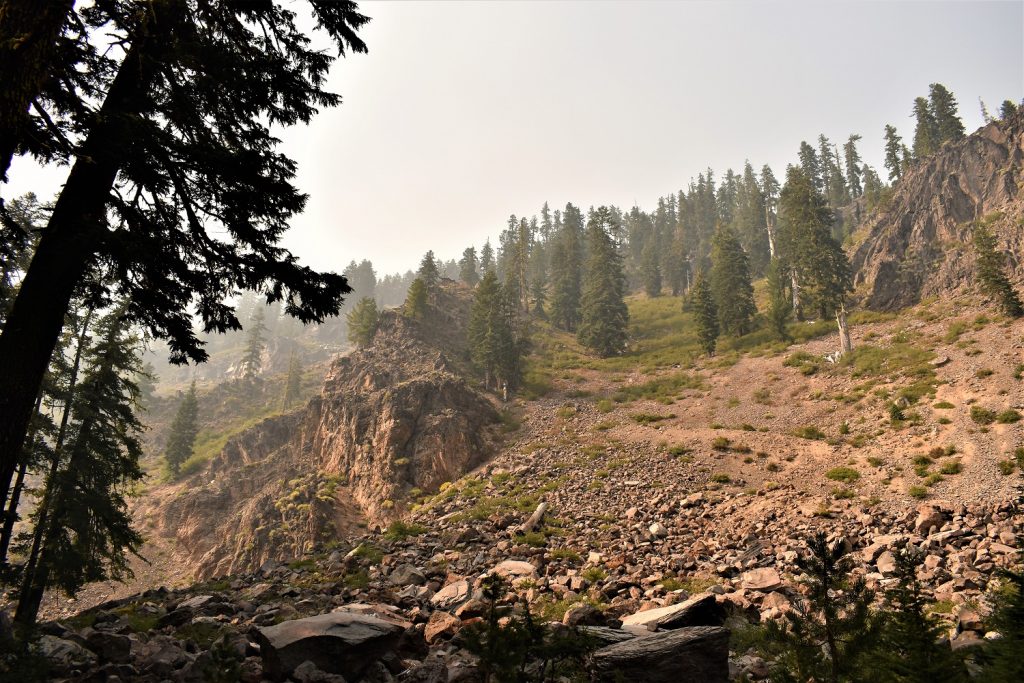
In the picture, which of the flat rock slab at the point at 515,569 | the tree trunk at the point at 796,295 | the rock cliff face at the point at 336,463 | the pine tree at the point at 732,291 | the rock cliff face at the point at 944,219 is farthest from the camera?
the tree trunk at the point at 796,295

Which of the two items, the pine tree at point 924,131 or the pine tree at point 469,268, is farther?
the pine tree at point 469,268

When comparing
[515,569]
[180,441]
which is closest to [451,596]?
[515,569]

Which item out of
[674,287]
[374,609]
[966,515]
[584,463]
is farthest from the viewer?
[674,287]

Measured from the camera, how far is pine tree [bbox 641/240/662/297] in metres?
84.1

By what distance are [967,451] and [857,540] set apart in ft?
31.6

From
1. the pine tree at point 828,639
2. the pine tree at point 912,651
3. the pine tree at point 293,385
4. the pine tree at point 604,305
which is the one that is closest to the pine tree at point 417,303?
the pine tree at point 604,305

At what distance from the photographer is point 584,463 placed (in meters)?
26.0

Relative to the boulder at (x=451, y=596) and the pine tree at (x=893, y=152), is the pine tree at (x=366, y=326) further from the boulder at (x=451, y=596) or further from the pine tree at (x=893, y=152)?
the pine tree at (x=893, y=152)

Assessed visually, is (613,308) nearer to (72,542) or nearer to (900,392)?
(900,392)

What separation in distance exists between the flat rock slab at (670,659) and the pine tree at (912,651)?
8.92 feet

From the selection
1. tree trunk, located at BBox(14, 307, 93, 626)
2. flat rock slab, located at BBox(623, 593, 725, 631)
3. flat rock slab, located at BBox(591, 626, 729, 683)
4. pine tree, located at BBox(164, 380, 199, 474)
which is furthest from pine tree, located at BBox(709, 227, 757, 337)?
pine tree, located at BBox(164, 380, 199, 474)

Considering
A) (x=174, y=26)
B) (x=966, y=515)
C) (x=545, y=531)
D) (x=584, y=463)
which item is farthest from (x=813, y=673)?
(x=584, y=463)

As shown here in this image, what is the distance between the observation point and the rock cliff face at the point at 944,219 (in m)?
43.4

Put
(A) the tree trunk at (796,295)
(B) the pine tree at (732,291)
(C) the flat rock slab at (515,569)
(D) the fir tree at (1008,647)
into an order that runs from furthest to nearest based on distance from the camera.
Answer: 1. (A) the tree trunk at (796,295)
2. (B) the pine tree at (732,291)
3. (C) the flat rock slab at (515,569)
4. (D) the fir tree at (1008,647)
